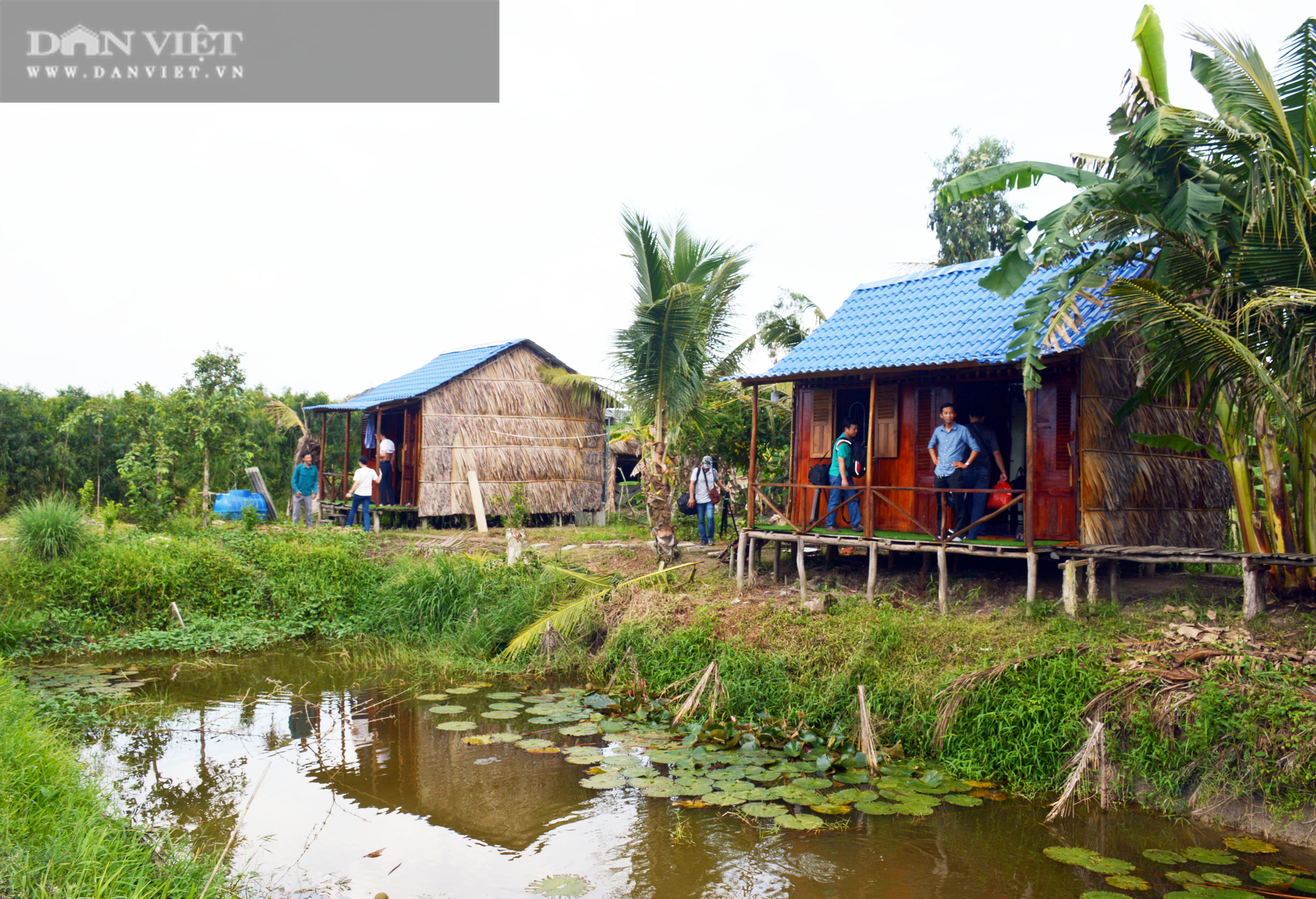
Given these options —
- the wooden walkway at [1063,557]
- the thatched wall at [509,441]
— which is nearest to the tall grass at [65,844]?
the wooden walkway at [1063,557]

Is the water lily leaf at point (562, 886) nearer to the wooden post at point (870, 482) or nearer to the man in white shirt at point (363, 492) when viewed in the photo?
the wooden post at point (870, 482)

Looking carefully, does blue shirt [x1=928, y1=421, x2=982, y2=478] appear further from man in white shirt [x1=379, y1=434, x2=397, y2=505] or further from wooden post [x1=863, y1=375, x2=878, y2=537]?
man in white shirt [x1=379, y1=434, x2=397, y2=505]

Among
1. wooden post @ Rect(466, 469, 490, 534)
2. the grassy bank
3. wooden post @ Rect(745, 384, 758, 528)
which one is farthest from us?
wooden post @ Rect(466, 469, 490, 534)

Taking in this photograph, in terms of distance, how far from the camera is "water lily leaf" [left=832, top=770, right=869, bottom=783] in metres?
6.36

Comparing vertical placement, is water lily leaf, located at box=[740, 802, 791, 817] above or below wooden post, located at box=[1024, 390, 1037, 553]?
below

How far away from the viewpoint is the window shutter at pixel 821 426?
36.1 feet

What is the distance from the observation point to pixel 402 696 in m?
8.88

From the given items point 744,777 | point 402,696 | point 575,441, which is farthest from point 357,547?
point 744,777

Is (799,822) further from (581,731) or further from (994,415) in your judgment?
(994,415)

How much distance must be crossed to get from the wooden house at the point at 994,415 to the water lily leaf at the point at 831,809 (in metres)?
3.43

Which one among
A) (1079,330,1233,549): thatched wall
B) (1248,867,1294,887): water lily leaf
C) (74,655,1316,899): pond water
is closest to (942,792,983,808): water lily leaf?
(74,655,1316,899): pond water

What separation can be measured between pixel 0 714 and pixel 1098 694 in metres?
7.79

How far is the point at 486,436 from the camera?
1706 centimetres

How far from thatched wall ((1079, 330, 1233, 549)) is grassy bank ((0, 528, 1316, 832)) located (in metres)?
0.77
